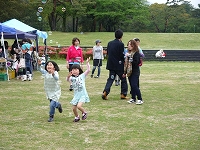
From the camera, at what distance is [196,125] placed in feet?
21.0

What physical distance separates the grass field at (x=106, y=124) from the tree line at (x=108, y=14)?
Answer: 1460 inches

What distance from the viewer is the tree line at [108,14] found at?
48125 millimetres

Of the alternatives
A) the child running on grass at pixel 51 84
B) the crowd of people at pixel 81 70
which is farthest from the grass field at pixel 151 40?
the child running on grass at pixel 51 84

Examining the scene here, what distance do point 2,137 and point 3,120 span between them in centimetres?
129

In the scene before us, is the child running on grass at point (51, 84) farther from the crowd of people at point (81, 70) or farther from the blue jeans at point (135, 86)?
the blue jeans at point (135, 86)

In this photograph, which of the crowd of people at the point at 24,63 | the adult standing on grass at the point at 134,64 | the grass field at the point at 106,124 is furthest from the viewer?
the crowd of people at the point at 24,63

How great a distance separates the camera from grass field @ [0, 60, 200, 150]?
5.14 metres

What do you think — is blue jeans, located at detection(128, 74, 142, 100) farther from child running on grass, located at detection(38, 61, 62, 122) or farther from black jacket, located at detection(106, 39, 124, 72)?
child running on grass, located at detection(38, 61, 62, 122)

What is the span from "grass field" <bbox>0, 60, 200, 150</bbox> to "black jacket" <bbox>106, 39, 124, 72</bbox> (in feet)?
2.96

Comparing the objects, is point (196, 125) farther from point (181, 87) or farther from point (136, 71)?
point (181, 87)

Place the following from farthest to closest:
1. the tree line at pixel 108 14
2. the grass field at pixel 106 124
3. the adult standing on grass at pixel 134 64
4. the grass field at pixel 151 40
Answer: the tree line at pixel 108 14, the grass field at pixel 151 40, the adult standing on grass at pixel 134 64, the grass field at pixel 106 124

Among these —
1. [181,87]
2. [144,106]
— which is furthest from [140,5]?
[144,106]

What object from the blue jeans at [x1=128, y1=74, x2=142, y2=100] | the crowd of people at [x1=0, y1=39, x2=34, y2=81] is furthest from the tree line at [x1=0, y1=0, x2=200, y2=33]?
the blue jeans at [x1=128, y1=74, x2=142, y2=100]

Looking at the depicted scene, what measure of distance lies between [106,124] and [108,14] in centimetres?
4631
